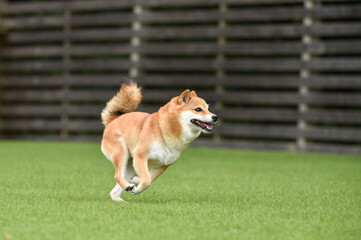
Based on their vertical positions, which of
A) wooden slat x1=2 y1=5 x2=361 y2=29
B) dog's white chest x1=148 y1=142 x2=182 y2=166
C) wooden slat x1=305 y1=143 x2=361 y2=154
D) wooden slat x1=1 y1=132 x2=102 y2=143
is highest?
wooden slat x1=2 y1=5 x2=361 y2=29

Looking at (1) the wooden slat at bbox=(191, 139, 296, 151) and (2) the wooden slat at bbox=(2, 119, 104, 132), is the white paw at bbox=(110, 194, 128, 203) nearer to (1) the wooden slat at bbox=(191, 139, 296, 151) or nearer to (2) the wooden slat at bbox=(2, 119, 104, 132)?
(1) the wooden slat at bbox=(191, 139, 296, 151)

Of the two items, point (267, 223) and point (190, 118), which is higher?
point (190, 118)

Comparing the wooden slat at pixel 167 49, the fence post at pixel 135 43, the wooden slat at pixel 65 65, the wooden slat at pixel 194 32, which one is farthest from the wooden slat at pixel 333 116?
the wooden slat at pixel 65 65

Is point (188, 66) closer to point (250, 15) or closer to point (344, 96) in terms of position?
point (250, 15)

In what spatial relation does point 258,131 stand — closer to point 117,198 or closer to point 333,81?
point 333,81

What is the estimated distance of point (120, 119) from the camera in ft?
18.1

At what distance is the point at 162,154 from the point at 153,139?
127 mm

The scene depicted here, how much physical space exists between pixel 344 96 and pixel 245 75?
5.39 feet

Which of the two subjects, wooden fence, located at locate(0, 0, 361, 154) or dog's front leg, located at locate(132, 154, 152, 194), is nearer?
dog's front leg, located at locate(132, 154, 152, 194)

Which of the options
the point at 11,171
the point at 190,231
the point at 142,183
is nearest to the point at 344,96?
the point at 11,171

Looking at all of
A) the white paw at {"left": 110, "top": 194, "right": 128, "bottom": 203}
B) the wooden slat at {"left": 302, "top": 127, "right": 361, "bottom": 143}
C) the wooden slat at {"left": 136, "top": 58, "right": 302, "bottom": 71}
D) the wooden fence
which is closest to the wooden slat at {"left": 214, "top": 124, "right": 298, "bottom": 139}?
the wooden fence

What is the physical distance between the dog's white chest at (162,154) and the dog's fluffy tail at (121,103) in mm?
713

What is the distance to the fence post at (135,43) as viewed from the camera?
12047 mm

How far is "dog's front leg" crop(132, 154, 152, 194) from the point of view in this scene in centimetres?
499
